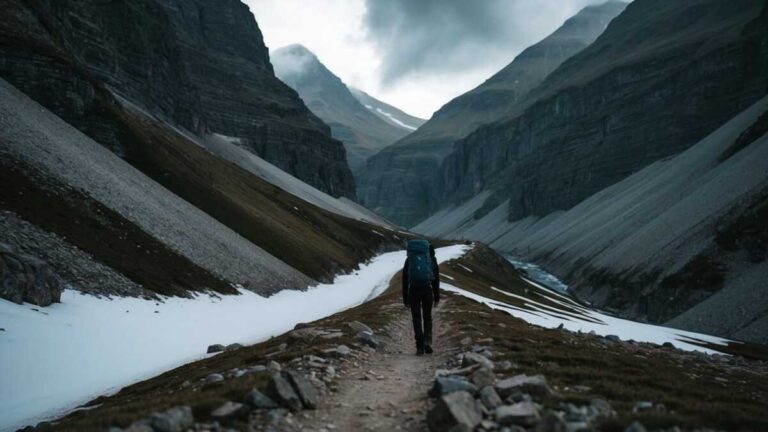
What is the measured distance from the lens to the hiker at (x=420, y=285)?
14.8 meters

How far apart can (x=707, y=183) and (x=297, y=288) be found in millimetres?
95770

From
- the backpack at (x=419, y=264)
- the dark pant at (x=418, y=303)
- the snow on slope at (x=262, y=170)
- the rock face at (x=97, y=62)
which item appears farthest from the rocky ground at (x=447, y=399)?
the snow on slope at (x=262, y=170)

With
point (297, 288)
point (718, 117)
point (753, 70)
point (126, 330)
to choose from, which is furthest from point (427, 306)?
point (753, 70)

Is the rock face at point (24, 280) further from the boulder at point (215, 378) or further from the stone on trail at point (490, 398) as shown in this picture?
the stone on trail at point (490, 398)

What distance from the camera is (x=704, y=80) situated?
191 m

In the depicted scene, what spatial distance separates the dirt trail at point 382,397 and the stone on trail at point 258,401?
0.68 metres

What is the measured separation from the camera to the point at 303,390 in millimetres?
8625

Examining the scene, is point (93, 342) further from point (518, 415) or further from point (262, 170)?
point (262, 170)

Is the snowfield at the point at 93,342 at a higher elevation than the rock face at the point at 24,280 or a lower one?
lower

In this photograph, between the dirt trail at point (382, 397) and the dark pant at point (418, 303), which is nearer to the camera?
the dirt trail at point (382, 397)

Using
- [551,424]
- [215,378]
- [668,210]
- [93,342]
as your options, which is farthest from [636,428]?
[668,210]

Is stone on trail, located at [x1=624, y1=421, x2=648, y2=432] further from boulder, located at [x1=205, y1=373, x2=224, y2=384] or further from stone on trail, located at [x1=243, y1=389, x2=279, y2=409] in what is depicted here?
boulder, located at [x1=205, y1=373, x2=224, y2=384]

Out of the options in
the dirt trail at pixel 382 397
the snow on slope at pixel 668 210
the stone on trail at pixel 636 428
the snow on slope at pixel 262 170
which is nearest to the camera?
the stone on trail at pixel 636 428

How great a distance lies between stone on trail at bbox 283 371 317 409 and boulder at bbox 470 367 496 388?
Result: 3.24 meters
